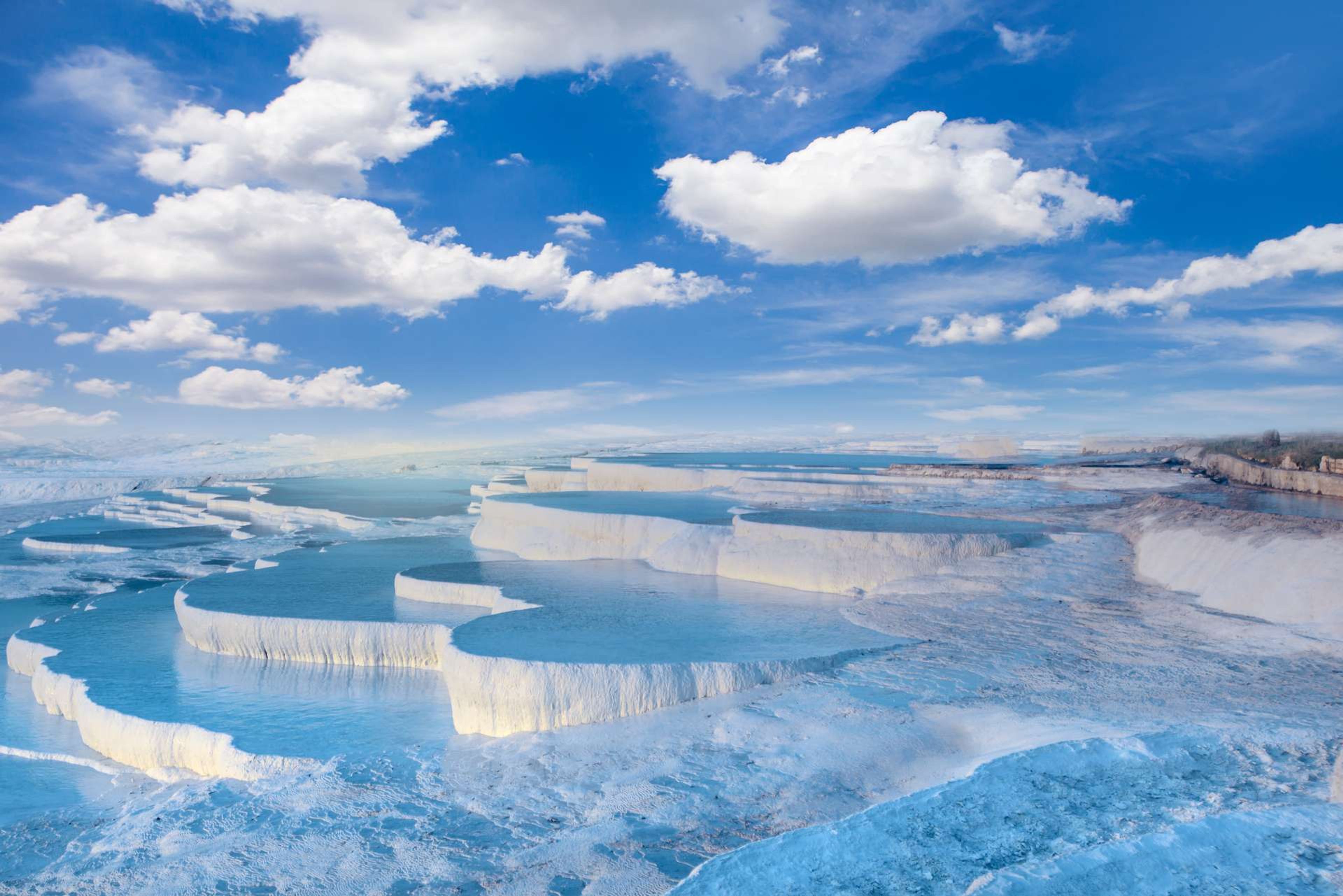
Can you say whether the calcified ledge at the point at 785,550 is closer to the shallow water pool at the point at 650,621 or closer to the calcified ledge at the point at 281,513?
the shallow water pool at the point at 650,621

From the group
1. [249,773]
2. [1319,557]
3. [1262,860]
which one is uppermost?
[1319,557]

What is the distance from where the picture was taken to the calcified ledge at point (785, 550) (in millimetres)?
10711

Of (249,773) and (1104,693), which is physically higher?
(1104,693)

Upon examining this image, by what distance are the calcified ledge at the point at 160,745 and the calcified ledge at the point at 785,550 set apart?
6.84m

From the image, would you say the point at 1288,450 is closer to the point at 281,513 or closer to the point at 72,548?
the point at 281,513

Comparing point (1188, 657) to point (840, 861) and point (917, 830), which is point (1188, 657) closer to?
point (917, 830)

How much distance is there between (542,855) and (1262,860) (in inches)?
138

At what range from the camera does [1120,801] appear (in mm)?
4098

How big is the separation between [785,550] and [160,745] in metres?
7.77

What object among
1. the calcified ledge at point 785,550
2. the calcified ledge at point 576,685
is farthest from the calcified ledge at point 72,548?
the calcified ledge at point 576,685

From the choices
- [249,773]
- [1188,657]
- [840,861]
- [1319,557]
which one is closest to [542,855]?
[840,861]

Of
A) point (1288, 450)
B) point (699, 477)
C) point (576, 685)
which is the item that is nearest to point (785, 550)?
point (576, 685)

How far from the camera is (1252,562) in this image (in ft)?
30.1

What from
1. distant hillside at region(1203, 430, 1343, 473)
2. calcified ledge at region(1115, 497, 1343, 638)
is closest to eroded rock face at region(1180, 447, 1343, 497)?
distant hillside at region(1203, 430, 1343, 473)
